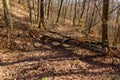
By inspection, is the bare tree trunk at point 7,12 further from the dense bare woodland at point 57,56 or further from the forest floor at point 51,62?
the forest floor at point 51,62

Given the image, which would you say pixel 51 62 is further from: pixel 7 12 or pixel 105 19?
pixel 7 12

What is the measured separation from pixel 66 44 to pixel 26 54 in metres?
2.84

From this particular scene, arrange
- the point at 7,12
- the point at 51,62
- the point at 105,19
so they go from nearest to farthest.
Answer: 1. the point at 51,62
2. the point at 105,19
3. the point at 7,12

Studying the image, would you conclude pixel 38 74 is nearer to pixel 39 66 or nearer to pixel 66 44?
pixel 39 66

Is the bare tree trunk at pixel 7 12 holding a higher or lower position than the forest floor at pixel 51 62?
higher

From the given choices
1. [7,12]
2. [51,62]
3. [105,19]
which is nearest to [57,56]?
[51,62]

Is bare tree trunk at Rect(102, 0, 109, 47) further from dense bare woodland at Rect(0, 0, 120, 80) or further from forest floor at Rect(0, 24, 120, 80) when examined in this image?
forest floor at Rect(0, 24, 120, 80)

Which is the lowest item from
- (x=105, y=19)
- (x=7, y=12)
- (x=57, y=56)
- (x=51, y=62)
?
(x=51, y=62)

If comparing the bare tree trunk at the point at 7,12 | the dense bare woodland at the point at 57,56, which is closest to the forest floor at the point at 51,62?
the dense bare woodland at the point at 57,56

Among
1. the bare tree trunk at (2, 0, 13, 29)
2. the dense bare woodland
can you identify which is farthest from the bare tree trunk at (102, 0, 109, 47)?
the bare tree trunk at (2, 0, 13, 29)

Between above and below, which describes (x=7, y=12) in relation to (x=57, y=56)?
above

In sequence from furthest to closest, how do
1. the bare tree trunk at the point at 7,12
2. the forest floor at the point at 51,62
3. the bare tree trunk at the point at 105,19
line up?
the bare tree trunk at the point at 7,12 < the bare tree trunk at the point at 105,19 < the forest floor at the point at 51,62

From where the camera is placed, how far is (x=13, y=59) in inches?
380

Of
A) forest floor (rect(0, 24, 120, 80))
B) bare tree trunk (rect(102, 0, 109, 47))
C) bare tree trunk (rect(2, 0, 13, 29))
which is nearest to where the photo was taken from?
forest floor (rect(0, 24, 120, 80))
